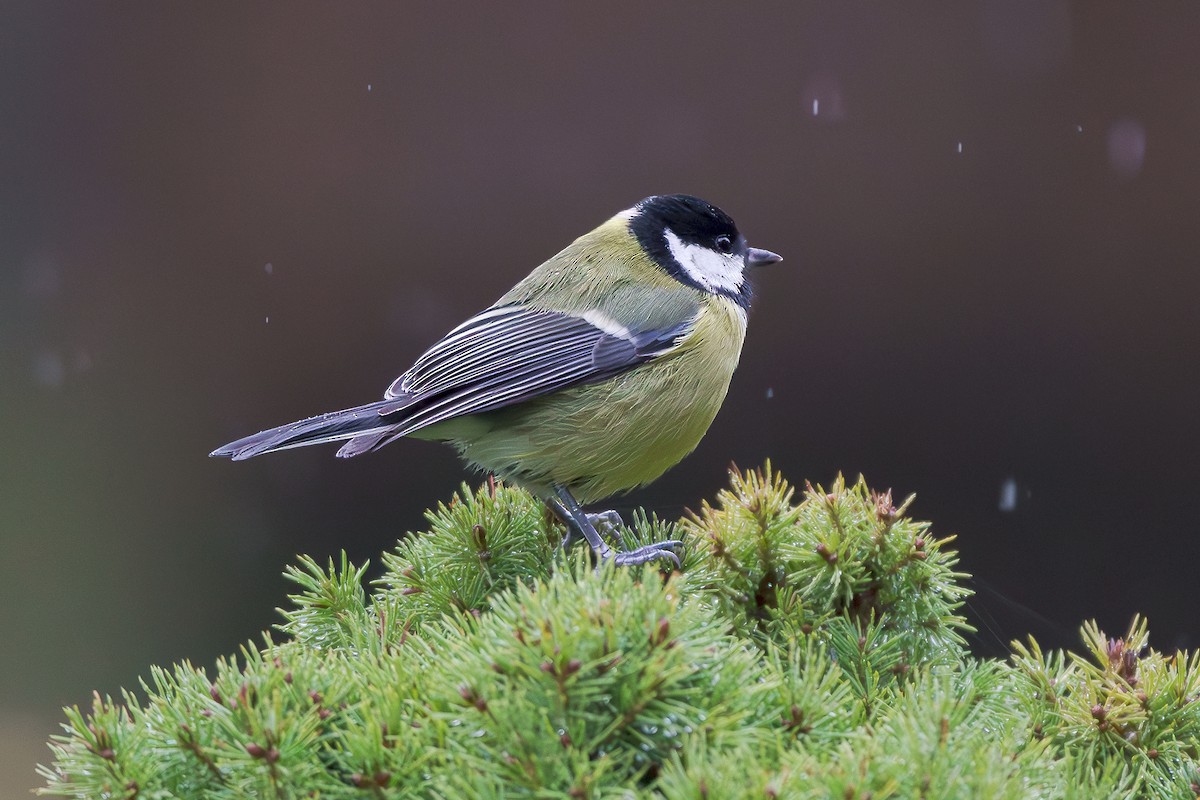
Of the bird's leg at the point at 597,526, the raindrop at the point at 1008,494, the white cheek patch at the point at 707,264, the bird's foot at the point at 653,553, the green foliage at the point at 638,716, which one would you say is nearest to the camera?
the green foliage at the point at 638,716

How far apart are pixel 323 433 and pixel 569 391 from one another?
0.31 metres

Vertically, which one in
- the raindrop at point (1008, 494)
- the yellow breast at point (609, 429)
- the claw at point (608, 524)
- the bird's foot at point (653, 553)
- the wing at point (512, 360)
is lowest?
the raindrop at point (1008, 494)

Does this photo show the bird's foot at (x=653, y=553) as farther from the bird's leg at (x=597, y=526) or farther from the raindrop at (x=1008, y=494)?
the raindrop at (x=1008, y=494)

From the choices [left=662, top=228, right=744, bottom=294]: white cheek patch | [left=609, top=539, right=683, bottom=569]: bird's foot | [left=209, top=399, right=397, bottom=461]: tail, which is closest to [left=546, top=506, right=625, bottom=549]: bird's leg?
[left=609, top=539, right=683, bottom=569]: bird's foot

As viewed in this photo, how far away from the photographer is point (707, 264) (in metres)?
1.56

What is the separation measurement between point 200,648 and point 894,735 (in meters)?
1.92

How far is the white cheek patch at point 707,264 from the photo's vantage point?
1.54 metres

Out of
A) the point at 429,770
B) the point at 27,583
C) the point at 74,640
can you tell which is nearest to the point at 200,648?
the point at 74,640

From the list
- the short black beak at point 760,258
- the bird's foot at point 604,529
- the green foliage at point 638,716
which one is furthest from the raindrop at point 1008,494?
the green foliage at point 638,716

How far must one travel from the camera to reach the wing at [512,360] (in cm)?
131

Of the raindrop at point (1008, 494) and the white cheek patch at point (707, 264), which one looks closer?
the white cheek patch at point (707, 264)

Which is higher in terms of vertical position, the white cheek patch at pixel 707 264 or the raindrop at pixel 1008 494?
the white cheek patch at pixel 707 264

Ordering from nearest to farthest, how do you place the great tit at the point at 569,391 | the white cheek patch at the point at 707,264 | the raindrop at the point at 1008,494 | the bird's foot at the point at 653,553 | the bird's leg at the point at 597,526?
the bird's foot at the point at 653,553 < the bird's leg at the point at 597,526 < the great tit at the point at 569,391 < the white cheek patch at the point at 707,264 < the raindrop at the point at 1008,494

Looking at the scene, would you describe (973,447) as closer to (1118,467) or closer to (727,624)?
(1118,467)
